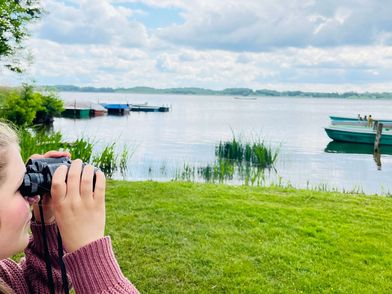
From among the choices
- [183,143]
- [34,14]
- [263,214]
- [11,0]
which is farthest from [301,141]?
[263,214]

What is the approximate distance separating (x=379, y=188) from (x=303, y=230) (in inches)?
363

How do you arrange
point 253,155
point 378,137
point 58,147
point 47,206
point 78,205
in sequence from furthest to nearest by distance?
point 378,137 < point 253,155 < point 58,147 < point 47,206 < point 78,205

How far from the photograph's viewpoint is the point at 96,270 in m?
0.94

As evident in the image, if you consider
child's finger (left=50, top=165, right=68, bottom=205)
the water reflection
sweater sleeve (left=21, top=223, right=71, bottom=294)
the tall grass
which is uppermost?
child's finger (left=50, top=165, right=68, bottom=205)

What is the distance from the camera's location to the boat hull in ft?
77.0

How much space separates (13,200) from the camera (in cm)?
96

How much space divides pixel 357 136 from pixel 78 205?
2481 cm

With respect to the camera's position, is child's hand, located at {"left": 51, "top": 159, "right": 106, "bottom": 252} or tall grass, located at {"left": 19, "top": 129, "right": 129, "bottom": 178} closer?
child's hand, located at {"left": 51, "top": 159, "right": 106, "bottom": 252}

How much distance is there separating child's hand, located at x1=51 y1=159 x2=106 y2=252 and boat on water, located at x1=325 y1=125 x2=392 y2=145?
24292mm

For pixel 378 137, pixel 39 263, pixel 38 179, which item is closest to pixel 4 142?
pixel 38 179

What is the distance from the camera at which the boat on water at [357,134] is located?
23484 millimetres

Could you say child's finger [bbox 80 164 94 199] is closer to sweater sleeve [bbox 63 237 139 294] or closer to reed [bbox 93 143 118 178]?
sweater sleeve [bbox 63 237 139 294]

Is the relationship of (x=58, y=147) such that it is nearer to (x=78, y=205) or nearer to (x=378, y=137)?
(x=78, y=205)

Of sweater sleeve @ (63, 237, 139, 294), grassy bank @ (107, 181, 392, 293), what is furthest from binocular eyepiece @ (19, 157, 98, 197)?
grassy bank @ (107, 181, 392, 293)
